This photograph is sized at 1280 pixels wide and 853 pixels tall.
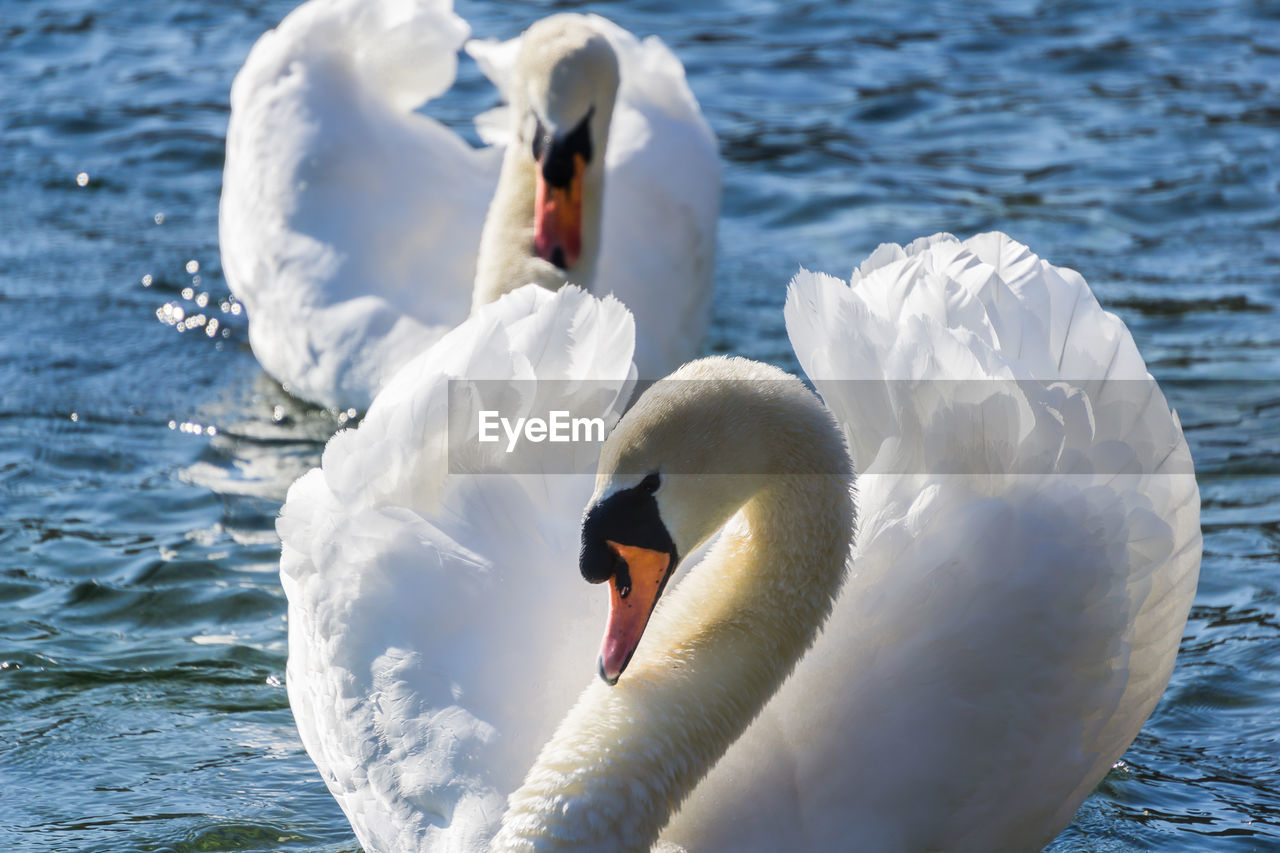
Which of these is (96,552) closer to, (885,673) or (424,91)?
(424,91)

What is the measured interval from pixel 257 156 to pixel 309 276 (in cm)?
66

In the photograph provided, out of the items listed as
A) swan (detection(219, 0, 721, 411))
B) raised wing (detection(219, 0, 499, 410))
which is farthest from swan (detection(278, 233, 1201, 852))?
raised wing (detection(219, 0, 499, 410))

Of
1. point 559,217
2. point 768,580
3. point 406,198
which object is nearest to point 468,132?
point 406,198

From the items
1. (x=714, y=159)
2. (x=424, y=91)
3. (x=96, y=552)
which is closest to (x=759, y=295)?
(x=714, y=159)

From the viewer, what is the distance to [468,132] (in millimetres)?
9594

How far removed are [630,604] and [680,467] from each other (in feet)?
0.88

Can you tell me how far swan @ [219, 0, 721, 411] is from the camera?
622 cm

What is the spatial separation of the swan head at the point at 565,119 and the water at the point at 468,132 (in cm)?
124

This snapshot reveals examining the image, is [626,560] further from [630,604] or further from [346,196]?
[346,196]

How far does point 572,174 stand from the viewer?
19.1 feet

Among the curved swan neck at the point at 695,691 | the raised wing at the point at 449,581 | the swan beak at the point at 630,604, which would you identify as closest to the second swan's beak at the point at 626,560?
the swan beak at the point at 630,604

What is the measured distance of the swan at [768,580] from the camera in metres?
3.42

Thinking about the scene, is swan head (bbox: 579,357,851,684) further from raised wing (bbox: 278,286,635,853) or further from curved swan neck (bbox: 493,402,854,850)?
raised wing (bbox: 278,286,635,853)

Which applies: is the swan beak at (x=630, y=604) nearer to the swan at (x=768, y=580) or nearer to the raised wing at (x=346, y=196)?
the swan at (x=768, y=580)
